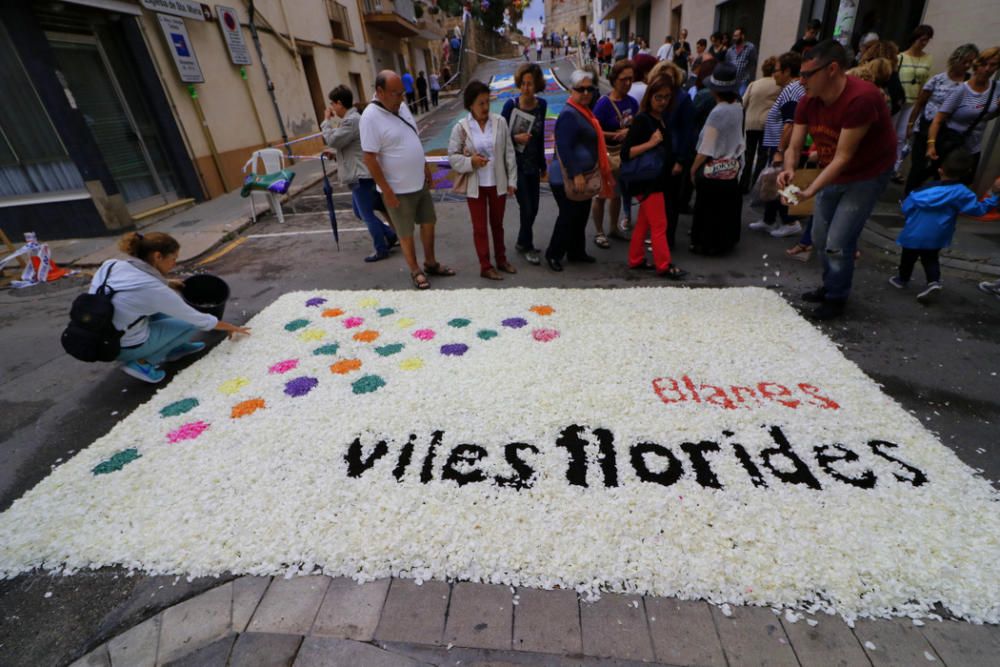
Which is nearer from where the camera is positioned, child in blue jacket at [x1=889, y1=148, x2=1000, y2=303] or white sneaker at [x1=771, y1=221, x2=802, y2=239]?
child in blue jacket at [x1=889, y1=148, x2=1000, y2=303]

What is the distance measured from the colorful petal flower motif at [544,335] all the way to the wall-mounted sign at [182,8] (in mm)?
9112

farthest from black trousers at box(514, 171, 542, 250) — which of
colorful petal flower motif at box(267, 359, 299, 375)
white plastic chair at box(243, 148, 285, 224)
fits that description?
white plastic chair at box(243, 148, 285, 224)

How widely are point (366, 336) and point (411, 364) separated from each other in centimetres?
67

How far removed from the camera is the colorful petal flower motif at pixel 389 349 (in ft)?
11.7

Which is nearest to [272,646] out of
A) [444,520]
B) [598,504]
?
[444,520]

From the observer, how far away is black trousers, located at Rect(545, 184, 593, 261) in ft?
15.1

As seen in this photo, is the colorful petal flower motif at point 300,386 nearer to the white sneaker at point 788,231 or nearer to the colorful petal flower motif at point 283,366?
the colorful petal flower motif at point 283,366

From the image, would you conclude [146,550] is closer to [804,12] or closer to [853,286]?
[853,286]

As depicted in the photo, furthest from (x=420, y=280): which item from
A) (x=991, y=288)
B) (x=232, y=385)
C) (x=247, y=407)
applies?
(x=991, y=288)

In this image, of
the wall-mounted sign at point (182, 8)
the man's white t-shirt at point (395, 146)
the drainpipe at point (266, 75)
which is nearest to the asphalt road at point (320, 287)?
the man's white t-shirt at point (395, 146)

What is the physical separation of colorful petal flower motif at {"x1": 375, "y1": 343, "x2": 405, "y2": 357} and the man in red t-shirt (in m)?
3.16

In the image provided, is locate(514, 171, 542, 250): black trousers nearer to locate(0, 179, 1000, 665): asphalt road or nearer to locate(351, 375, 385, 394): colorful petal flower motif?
locate(0, 179, 1000, 665): asphalt road

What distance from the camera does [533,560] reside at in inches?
76.9

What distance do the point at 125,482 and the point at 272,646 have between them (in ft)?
4.78
